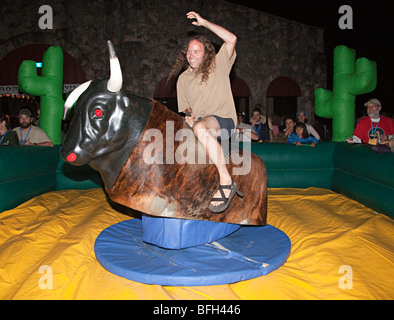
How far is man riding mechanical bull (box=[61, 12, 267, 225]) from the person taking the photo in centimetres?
203

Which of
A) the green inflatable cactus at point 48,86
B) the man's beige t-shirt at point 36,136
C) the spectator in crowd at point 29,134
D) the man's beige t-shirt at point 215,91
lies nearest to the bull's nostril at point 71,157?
the man's beige t-shirt at point 215,91

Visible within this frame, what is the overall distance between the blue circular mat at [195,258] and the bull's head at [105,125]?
57cm

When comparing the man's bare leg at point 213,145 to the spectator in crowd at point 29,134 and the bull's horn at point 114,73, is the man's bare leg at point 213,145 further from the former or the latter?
the spectator in crowd at point 29,134

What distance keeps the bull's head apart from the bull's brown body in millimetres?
67

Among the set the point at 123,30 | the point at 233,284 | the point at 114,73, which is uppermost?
the point at 123,30

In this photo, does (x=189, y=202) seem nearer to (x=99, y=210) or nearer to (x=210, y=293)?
(x=210, y=293)

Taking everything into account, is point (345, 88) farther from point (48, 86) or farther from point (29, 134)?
point (29, 134)

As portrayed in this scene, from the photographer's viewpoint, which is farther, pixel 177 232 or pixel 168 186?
pixel 177 232

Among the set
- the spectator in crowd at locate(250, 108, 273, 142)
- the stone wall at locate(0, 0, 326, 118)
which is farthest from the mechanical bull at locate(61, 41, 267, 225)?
the stone wall at locate(0, 0, 326, 118)

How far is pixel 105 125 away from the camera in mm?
2031

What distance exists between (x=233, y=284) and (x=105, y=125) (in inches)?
50.3

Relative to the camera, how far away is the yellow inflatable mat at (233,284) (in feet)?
6.51

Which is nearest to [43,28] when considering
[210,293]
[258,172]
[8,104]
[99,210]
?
[8,104]

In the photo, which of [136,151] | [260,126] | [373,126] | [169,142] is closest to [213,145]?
[169,142]
